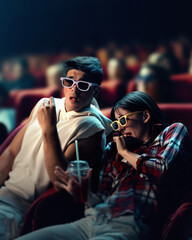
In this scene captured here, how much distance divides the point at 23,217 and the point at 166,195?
573mm

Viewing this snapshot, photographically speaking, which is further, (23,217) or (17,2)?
(17,2)

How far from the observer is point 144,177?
126 centimetres


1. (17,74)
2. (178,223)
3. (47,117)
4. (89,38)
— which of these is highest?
(89,38)

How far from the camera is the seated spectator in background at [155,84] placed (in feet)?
6.42

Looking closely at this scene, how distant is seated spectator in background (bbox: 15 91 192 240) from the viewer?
3.96 feet

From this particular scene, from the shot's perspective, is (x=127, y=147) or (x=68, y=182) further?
(x=127, y=147)

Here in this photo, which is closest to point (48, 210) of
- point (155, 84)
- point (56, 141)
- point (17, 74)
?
point (56, 141)

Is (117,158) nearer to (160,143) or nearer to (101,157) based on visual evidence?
(101,157)

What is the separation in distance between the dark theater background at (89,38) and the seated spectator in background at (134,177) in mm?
1248

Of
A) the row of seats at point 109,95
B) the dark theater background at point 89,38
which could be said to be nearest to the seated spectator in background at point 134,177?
the row of seats at point 109,95

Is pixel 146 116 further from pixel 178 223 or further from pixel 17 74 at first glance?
pixel 17 74

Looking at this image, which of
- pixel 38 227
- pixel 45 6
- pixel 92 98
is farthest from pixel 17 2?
pixel 38 227

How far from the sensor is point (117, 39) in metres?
3.17

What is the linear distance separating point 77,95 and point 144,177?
427 mm
